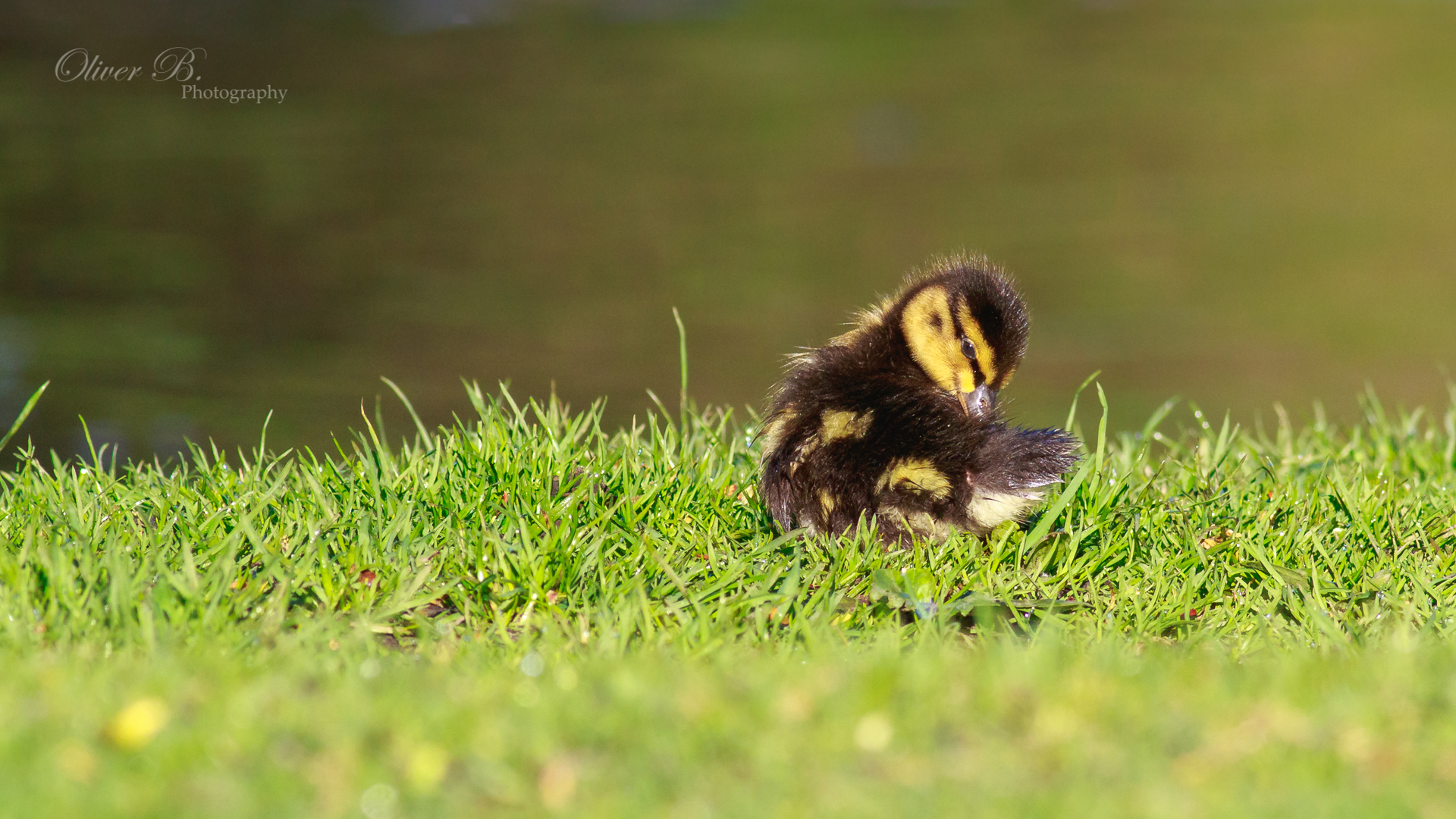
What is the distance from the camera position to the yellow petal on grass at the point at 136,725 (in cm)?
349

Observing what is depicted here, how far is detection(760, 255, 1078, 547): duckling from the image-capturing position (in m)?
5.12

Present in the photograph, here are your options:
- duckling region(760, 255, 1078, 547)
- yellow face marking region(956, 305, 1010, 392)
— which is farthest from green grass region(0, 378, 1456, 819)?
yellow face marking region(956, 305, 1010, 392)

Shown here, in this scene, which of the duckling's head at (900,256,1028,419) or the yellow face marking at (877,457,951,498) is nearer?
the yellow face marking at (877,457,951,498)

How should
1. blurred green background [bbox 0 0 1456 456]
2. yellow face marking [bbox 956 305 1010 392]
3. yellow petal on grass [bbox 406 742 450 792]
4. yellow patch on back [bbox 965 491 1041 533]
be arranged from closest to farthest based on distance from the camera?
1. yellow petal on grass [bbox 406 742 450 792]
2. yellow patch on back [bbox 965 491 1041 533]
3. yellow face marking [bbox 956 305 1010 392]
4. blurred green background [bbox 0 0 1456 456]

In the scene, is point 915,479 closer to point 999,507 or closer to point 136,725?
point 999,507

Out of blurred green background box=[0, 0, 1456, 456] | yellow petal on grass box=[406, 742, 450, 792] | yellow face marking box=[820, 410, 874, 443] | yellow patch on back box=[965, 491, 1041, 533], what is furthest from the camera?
blurred green background box=[0, 0, 1456, 456]

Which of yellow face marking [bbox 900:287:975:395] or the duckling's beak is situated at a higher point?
yellow face marking [bbox 900:287:975:395]

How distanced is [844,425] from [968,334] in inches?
22.3

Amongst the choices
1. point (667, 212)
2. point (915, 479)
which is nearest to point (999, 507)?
point (915, 479)

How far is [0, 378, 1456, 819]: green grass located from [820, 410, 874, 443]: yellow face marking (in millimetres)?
373

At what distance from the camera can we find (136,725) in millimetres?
3512

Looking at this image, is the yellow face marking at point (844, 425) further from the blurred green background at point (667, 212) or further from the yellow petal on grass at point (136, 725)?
the yellow petal on grass at point (136, 725)

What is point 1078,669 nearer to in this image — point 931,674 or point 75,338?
point 931,674

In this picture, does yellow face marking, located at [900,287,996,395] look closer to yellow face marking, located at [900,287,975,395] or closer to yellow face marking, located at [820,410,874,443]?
yellow face marking, located at [900,287,975,395]
